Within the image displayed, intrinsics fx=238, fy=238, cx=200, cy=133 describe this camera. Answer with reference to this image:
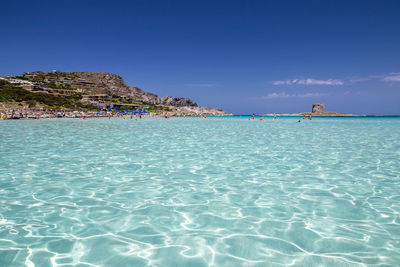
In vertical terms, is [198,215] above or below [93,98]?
below

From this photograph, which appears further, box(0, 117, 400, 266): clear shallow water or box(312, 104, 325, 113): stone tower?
box(312, 104, 325, 113): stone tower

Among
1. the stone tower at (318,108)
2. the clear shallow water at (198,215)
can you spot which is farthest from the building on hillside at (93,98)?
the stone tower at (318,108)

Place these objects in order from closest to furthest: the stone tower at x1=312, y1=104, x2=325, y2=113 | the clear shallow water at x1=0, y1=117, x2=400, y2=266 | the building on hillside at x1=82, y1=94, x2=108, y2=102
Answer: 1. the clear shallow water at x1=0, y1=117, x2=400, y2=266
2. the building on hillside at x1=82, y1=94, x2=108, y2=102
3. the stone tower at x1=312, y1=104, x2=325, y2=113

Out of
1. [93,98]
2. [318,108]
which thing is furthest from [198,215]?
[318,108]

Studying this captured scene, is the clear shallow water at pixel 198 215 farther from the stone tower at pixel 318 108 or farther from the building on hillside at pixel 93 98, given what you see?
the stone tower at pixel 318 108

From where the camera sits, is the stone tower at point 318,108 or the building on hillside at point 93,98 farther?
the stone tower at point 318,108

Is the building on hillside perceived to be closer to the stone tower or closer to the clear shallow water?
the clear shallow water

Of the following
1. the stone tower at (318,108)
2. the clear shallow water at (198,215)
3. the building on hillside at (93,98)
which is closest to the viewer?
the clear shallow water at (198,215)

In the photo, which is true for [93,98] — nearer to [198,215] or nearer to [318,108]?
[198,215]

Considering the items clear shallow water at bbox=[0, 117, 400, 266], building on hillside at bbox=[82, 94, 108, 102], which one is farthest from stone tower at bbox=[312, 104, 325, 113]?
clear shallow water at bbox=[0, 117, 400, 266]

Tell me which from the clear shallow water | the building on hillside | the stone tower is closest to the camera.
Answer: the clear shallow water

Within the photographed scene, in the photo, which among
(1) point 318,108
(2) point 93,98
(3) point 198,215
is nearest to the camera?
(3) point 198,215

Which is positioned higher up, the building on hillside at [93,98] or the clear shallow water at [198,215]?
the building on hillside at [93,98]

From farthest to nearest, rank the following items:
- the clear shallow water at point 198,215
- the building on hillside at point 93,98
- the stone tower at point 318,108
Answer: the stone tower at point 318,108, the building on hillside at point 93,98, the clear shallow water at point 198,215
